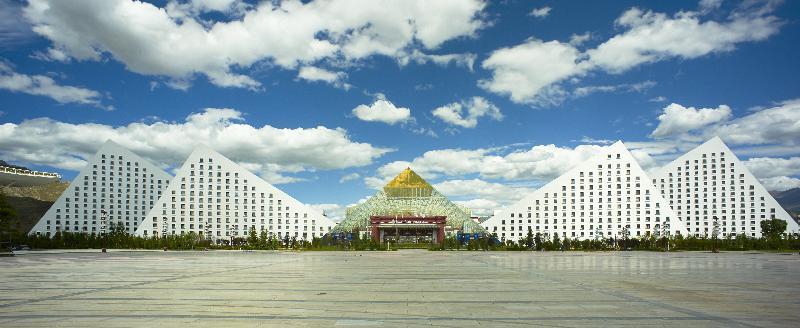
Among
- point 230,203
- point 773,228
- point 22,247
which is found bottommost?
point 22,247

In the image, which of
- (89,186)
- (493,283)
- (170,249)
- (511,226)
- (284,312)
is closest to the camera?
(284,312)

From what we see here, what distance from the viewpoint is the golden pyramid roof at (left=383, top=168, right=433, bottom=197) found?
148500 mm

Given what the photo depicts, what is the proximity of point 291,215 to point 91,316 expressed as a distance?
461 ft

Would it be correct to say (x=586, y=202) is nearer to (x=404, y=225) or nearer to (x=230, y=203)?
(x=404, y=225)

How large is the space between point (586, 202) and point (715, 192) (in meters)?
44.1

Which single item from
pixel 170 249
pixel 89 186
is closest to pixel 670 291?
pixel 170 249

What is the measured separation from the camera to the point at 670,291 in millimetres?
21156

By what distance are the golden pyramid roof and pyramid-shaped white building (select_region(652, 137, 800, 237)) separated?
72120mm

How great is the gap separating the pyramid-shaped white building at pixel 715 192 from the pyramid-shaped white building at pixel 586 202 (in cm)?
3092

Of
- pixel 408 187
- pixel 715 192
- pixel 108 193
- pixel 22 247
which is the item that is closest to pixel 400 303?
pixel 22 247

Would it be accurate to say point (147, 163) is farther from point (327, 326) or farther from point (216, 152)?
point (327, 326)

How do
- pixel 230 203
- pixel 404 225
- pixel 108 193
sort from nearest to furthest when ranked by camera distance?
pixel 404 225, pixel 230 203, pixel 108 193

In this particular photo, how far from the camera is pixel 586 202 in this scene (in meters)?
147

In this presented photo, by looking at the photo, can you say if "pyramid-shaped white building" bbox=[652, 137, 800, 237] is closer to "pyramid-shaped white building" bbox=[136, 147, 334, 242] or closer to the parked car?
"pyramid-shaped white building" bbox=[136, 147, 334, 242]
